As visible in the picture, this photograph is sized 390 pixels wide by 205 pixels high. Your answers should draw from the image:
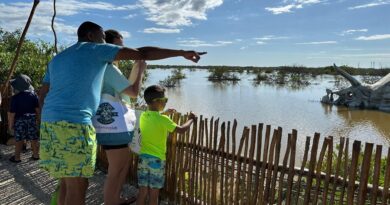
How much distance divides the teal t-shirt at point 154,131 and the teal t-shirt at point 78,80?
124 cm

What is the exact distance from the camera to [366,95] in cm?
2745

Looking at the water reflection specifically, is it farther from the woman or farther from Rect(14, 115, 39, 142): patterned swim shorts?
the woman

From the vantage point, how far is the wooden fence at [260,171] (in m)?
3.05

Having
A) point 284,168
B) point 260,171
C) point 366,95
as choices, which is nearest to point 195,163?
point 260,171

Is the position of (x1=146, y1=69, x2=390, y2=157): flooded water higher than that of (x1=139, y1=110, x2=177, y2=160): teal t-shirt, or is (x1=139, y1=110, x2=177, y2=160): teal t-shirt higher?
(x1=139, y1=110, x2=177, y2=160): teal t-shirt

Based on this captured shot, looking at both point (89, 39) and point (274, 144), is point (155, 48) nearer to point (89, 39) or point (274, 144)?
point (89, 39)

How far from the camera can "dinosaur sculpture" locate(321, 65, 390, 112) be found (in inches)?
1046

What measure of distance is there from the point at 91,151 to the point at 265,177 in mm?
1771

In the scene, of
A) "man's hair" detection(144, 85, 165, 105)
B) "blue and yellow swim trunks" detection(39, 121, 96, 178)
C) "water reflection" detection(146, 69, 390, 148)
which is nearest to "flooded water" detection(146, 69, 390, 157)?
"water reflection" detection(146, 69, 390, 148)

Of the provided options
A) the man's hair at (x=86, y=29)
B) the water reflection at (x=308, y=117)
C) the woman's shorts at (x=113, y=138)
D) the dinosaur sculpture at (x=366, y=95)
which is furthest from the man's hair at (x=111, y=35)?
the dinosaur sculpture at (x=366, y=95)

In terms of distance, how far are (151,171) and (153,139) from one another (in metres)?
0.34

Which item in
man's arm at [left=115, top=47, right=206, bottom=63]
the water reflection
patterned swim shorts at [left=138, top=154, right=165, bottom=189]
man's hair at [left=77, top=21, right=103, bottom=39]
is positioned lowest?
the water reflection

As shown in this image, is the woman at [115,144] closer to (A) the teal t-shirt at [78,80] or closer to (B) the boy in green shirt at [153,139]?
(B) the boy in green shirt at [153,139]

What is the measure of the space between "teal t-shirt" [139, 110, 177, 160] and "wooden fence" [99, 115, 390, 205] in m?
0.57
